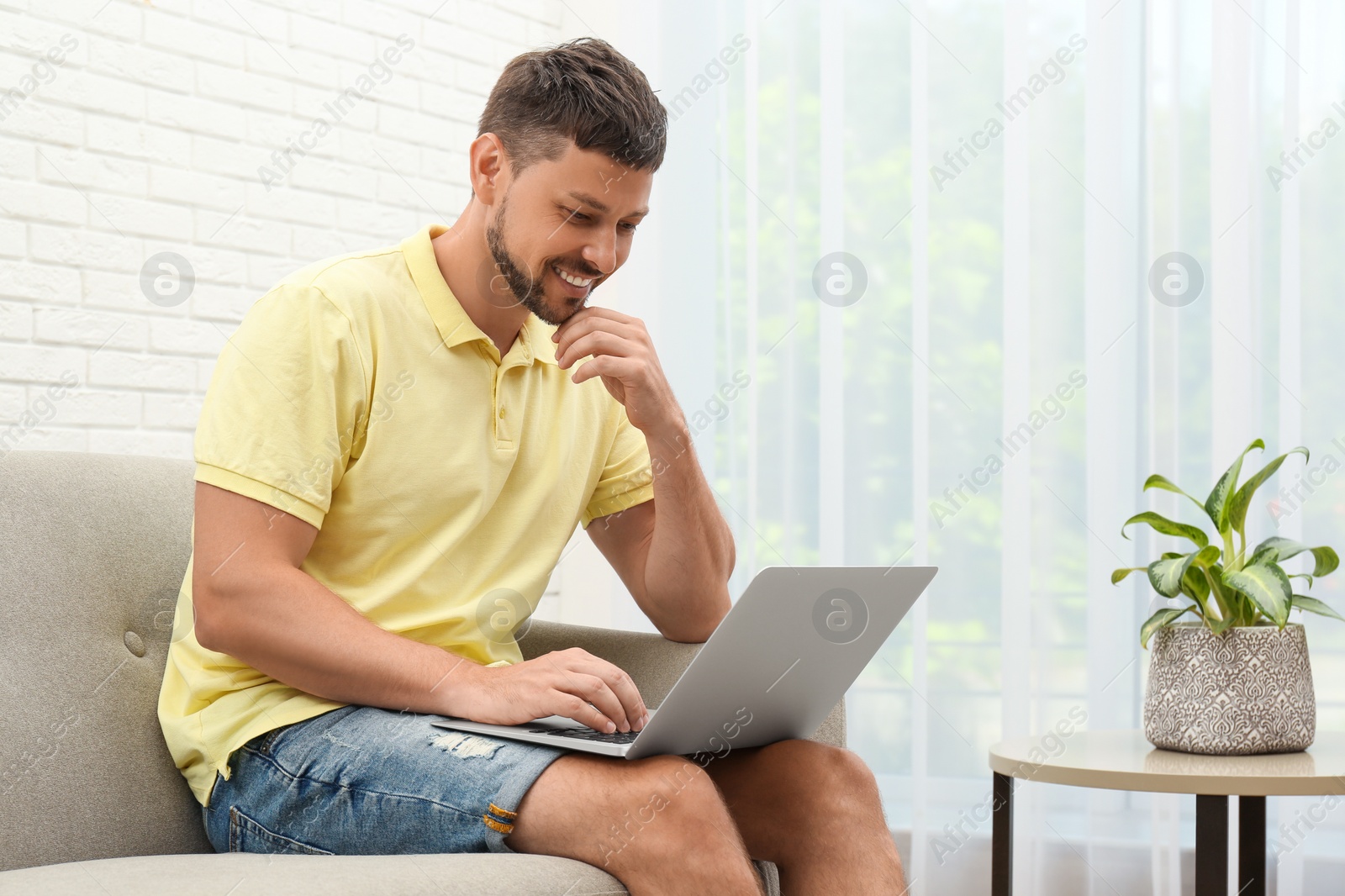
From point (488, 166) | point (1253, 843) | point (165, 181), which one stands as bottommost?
point (1253, 843)

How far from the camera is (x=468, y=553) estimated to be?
1412 millimetres

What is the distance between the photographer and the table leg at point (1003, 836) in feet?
5.47

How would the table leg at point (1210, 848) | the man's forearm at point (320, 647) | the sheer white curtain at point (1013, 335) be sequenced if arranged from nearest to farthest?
the man's forearm at point (320, 647)
the table leg at point (1210, 848)
the sheer white curtain at point (1013, 335)

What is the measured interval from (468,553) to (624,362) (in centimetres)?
28

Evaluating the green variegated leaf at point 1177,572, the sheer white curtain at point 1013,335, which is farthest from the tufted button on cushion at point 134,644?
the sheer white curtain at point 1013,335

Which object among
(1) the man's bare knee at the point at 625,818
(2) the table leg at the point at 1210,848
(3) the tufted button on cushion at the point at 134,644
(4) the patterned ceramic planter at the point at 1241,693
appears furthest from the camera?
(4) the patterned ceramic planter at the point at 1241,693

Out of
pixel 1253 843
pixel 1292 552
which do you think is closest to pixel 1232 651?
pixel 1292 552

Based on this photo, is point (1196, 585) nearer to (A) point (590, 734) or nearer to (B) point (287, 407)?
(A) point (590, 734)

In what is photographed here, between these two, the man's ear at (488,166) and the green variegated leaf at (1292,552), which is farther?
the green variegated leaf at (1292,552)

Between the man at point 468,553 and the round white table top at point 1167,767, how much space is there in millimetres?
382

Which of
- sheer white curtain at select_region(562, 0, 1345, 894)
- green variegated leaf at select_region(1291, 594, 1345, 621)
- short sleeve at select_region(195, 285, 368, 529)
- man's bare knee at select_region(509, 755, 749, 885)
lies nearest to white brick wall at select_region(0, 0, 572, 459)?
sheer white curtain at select_region(562, 0, 1345, 894)

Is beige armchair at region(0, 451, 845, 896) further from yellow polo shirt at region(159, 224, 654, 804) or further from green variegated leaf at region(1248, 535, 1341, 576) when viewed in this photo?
green variegated leaf at region(1248, 535, 1341, 576)

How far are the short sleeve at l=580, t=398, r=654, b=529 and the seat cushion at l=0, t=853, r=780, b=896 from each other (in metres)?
0.66

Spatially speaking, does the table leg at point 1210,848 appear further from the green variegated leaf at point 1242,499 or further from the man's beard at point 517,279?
the man's beard at point 517,279
